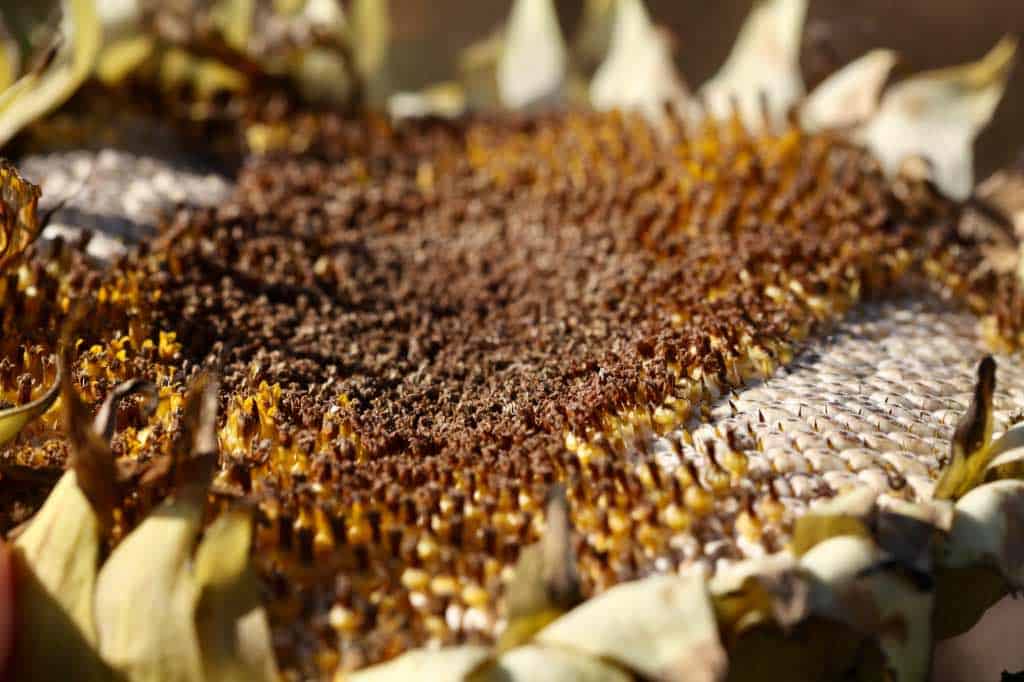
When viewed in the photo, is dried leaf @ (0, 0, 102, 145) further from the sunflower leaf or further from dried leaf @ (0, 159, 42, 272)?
the sunflower leaf

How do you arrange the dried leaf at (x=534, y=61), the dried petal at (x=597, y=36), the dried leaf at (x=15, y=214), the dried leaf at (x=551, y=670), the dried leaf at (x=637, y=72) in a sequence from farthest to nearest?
1. the dried petal at (x=597, y=36)
2. the dried leaf at (x=534, y=61)
3. the dried leaf at (x=637, y=72)
4. the dried leaf at (x=15, y=214)
5. the dried leaf at (x=551, y=670)

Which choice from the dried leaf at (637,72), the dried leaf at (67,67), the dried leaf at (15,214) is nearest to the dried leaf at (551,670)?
the dried leaf at (15,214)

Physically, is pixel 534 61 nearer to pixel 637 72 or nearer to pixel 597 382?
pixel 637 72

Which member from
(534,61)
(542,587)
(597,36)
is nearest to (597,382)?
(542,587)

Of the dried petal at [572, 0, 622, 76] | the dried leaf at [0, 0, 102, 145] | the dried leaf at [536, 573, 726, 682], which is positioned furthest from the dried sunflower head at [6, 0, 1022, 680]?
the dried petal at [572, 0, 622, 76]

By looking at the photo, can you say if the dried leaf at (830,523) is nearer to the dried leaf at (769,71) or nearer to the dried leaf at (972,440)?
the dried leaf at (972,440)
